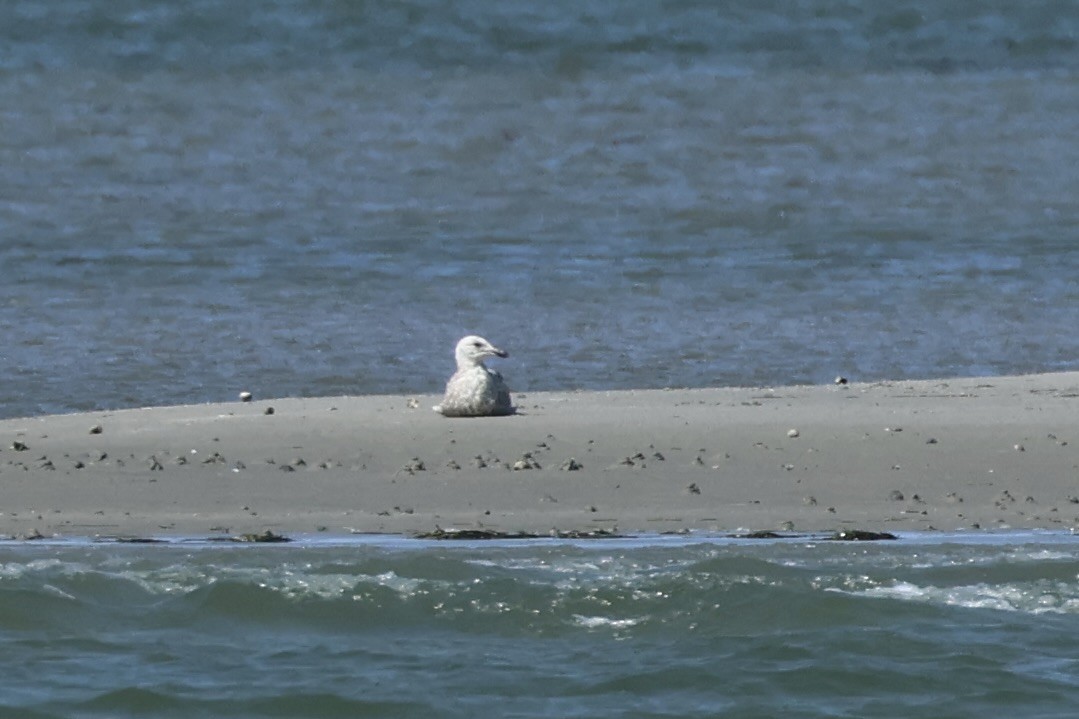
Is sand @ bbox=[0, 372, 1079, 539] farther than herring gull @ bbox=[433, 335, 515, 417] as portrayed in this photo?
No

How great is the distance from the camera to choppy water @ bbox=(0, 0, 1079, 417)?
14266mm

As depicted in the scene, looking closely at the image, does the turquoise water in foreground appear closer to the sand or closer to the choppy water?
the sand

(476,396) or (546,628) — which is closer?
(546,628)

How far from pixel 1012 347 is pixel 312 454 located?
5.54 meters

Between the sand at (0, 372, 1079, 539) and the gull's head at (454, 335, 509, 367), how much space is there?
28 centimetres

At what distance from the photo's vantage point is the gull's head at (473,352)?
35.9ft

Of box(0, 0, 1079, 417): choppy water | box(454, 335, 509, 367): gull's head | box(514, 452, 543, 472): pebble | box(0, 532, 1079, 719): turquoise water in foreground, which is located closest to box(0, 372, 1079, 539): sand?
box(514, 452, 543, 472): pebble

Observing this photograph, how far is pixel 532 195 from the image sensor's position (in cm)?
2134

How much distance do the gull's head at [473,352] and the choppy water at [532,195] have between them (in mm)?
2097

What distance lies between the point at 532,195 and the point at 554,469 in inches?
467

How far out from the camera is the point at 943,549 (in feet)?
27.6

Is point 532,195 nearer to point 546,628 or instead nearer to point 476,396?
point 476,396

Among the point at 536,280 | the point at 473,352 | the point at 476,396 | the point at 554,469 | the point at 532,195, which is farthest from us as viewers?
the point at 532,195

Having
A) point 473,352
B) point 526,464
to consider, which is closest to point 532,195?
point 473,352
